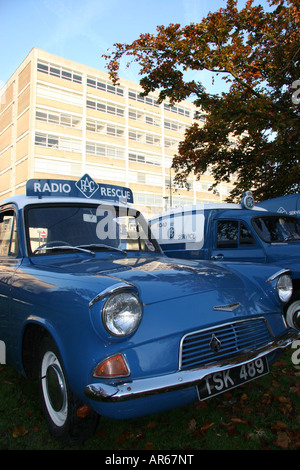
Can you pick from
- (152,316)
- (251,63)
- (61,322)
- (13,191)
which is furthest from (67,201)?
(13,191)

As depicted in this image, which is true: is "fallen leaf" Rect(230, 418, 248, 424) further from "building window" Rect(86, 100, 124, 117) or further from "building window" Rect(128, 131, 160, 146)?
"building window" Rect(128, 131, 160, 146)

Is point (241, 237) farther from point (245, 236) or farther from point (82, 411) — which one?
point (82, 411)

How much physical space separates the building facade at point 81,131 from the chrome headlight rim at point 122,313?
36.8m

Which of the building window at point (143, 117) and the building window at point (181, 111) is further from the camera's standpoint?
the building window at point (181, 111)

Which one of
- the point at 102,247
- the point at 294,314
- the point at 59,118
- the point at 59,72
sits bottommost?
the point at 294,314

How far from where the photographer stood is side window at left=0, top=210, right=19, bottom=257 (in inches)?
128

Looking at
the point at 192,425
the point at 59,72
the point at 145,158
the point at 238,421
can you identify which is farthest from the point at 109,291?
the point at 145,158

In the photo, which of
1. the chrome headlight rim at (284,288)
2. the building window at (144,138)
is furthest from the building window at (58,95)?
the chrome headlight rim at (284,288)

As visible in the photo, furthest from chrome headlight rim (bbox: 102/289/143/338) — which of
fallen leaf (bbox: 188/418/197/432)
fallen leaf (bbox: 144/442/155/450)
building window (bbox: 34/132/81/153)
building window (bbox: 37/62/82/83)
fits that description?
building window (bbox: 37/62/82/83)

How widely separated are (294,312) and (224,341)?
2.94 m

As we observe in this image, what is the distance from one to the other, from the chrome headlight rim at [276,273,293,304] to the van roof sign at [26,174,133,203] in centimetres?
223

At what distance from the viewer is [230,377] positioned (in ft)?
6.98

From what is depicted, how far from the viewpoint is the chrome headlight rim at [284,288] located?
9.10ft

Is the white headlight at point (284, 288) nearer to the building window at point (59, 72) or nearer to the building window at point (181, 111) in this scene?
the building window at point (59, 72)
